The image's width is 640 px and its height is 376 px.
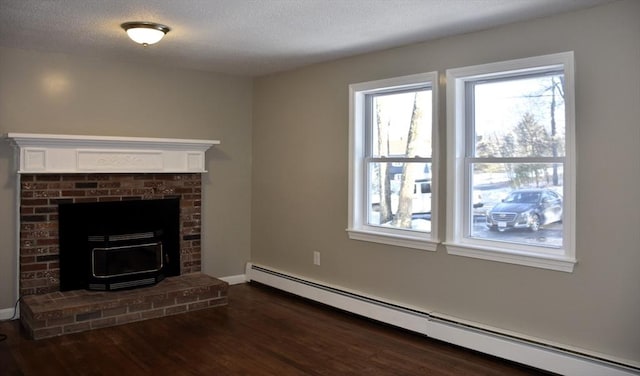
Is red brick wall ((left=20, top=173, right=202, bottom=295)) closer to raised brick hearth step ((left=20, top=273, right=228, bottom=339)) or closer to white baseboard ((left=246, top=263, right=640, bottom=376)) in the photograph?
raised brick hearth step ((left=20, top=273, right=228, bottom=339))

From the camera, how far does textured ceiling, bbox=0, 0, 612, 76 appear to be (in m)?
3.12

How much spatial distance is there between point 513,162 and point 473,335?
1.23 m

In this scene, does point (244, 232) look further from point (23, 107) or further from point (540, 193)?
point (540, 193)

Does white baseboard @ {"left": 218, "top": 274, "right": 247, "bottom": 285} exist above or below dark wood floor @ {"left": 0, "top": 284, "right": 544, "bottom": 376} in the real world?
above

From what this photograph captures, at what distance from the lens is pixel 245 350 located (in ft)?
12.3

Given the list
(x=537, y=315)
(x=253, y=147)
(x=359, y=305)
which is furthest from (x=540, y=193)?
(x=253, y=147)

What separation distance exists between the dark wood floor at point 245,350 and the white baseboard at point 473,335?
7 centimetres

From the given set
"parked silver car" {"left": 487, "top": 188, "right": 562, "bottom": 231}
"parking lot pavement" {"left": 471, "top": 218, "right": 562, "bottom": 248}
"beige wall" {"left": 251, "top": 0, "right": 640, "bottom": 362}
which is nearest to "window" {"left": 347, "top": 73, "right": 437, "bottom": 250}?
"beige wall" {"left": 251, "top": 0, "right": 640, "bottom": 362}

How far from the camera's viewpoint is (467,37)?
12.2 ft

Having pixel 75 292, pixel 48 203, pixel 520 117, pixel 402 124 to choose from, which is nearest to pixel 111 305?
pixel 75 292

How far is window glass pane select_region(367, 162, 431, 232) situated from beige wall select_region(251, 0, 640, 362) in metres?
0.25

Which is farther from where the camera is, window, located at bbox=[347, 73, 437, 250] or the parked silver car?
window, located at bbox=[347, 73, 437, 250]

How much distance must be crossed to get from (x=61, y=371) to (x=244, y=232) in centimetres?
272

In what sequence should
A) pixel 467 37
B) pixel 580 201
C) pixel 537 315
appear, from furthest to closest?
1. pixel 467 37
2. pixel 537 315
3. pixel 580 201
